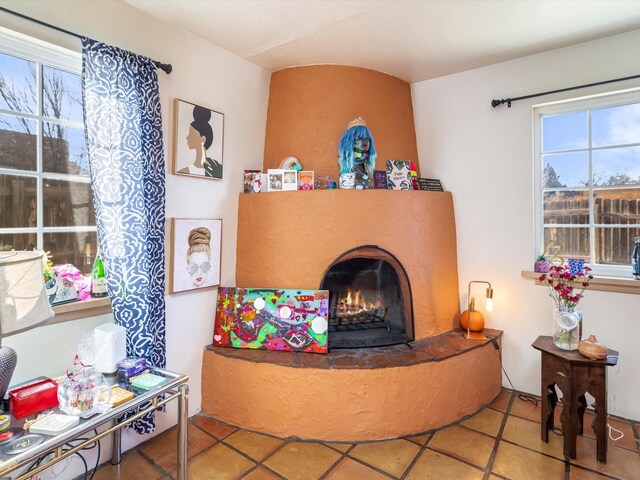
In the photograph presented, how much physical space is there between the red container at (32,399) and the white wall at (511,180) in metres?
2.60

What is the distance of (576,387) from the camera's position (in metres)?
1.81

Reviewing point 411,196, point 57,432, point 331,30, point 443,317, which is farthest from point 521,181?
point 57,432

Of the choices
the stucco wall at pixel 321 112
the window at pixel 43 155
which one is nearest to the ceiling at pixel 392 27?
the stucco wall at pixel 321 112

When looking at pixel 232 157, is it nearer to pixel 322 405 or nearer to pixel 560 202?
pixel 322 405

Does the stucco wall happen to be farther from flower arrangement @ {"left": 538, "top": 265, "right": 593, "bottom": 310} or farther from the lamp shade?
the lamp shade

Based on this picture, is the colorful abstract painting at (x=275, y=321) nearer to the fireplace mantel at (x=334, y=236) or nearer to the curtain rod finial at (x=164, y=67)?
the fireplace mantel at (x=334, y=236)

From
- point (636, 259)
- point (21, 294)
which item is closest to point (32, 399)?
point (21, 294)

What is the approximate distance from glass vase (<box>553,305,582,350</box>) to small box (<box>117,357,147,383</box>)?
7.48ft

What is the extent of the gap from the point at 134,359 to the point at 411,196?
1.92 m

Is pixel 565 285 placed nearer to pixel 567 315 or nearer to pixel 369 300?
pixel 567 315

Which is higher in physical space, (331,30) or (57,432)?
(331,30)

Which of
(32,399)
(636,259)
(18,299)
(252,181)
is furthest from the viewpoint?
(252,181)

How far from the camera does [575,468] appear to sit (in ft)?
5.65

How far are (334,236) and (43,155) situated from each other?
1617 mm
